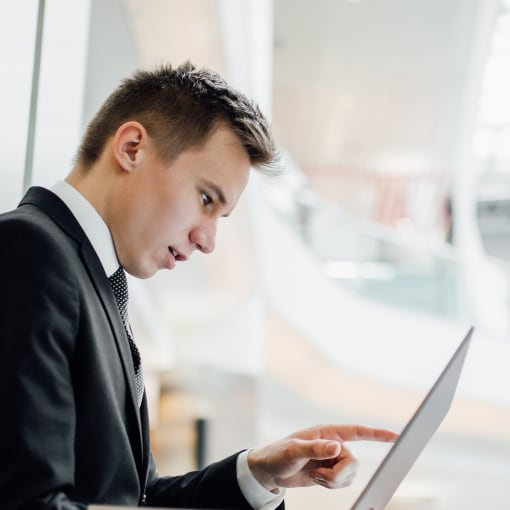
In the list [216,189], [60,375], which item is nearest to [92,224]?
[216,189]

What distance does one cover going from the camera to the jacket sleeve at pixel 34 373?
3.28 ft

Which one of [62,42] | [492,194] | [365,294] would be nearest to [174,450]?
[365,294]

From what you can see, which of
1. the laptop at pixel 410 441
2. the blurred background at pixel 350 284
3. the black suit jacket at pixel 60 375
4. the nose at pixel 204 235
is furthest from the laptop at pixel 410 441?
the blurred background at pixel 350 284

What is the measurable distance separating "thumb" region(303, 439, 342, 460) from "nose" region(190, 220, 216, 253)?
1.31ft

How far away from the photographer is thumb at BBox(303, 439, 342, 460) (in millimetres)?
1320

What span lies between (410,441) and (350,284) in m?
6.52

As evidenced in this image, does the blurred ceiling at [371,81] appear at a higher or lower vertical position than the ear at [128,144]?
higher

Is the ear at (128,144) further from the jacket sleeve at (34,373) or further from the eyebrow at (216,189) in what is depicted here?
the jacket sleeve at (34,373)

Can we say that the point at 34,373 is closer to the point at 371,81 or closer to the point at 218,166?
the point at 218,166

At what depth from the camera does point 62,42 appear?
2021 millimetres

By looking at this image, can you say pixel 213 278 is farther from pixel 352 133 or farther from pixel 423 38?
pixel 352 133

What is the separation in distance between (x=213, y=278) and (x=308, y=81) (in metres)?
3.83

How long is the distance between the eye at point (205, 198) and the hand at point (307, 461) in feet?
1.51

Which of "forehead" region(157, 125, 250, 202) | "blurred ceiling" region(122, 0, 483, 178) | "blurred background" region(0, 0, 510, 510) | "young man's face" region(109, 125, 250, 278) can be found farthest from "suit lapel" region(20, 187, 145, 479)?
"blurred ceiling" region(122, 0, 483, 178)
